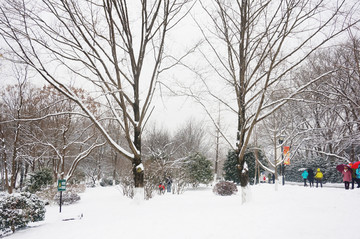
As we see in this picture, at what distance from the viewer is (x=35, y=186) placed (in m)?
18.1

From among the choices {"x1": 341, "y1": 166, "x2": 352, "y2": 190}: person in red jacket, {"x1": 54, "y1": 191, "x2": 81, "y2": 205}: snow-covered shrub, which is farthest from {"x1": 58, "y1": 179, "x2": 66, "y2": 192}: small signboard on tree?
{"x1": 341, "y1": 166, "x2": 352, "y2": 190}: person in red jacket

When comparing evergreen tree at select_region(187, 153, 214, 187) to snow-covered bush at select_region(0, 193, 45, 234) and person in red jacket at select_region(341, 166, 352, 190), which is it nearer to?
person in red jacket at select_region(341, 166, 352, 190)

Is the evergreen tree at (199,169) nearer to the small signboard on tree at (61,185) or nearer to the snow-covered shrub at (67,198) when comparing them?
the snow-covered shrub at (67,198)

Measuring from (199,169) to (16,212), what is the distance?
708 inches

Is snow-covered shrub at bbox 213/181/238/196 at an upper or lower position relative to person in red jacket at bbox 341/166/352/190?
lower

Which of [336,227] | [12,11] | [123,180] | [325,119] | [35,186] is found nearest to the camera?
[336,227]

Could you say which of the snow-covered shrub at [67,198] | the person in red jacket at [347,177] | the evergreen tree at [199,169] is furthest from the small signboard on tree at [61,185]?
the evergreen tree at [199,169]

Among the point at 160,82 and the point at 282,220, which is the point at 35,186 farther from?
the point at 282,220

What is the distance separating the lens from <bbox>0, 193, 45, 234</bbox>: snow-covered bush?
6.99 meters

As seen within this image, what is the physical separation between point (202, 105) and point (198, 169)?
15858 mm

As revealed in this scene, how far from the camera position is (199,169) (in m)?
23.4

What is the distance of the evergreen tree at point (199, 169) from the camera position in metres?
23.0

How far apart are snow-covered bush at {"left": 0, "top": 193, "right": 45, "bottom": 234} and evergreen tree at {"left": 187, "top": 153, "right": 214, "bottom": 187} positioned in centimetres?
1627

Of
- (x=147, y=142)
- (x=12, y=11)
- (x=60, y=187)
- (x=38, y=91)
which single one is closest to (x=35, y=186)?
(x=38, y=91)
